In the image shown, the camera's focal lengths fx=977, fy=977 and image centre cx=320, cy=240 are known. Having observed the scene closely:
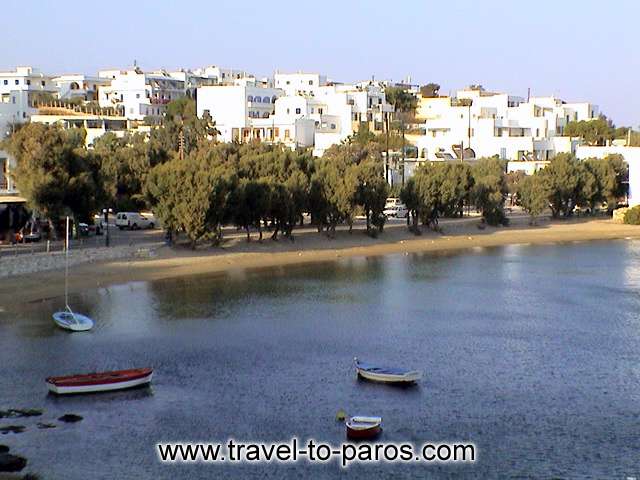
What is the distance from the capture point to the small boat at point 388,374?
99.4 feet

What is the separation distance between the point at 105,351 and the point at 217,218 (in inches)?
921

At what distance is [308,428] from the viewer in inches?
1021

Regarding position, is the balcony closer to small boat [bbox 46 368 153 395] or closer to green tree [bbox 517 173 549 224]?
small boat [bbox 46 368 153 395]

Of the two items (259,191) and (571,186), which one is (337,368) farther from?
(571,186)

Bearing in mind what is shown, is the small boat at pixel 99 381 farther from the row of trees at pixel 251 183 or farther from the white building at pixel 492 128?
the white building at pixel 492 128

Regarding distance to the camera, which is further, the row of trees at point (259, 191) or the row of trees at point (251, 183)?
the row of trees at point (259, 191)

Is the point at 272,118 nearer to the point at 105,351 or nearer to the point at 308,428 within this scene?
the point at 105,351

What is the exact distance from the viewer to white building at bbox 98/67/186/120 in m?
133

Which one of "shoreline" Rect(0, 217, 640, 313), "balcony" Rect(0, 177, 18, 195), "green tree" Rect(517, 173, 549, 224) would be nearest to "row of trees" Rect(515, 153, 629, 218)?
"green tree" Rect(517, 173, 549, 224)

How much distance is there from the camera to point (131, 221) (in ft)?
222

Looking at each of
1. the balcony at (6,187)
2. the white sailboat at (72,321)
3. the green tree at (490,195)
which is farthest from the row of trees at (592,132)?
the white sailboat at (72,321)

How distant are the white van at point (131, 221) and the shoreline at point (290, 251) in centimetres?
908

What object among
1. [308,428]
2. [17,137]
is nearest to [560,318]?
[308,428]

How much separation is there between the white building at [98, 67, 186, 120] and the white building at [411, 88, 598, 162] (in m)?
36.2
